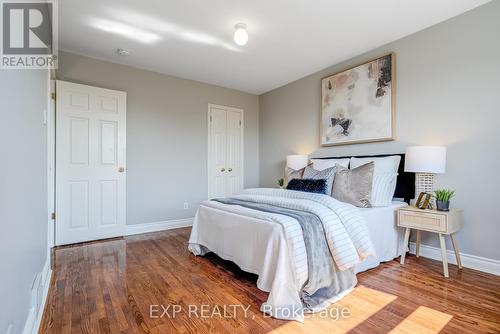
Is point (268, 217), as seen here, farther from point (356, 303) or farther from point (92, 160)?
point (92, 160)

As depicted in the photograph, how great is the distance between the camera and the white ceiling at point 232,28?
8.08 ft

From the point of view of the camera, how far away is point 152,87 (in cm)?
409

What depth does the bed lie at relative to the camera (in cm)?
176

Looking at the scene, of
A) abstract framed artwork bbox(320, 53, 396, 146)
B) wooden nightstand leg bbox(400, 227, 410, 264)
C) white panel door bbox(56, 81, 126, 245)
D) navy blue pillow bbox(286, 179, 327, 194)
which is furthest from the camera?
white panel door bbox(56, 81, 126, 245)

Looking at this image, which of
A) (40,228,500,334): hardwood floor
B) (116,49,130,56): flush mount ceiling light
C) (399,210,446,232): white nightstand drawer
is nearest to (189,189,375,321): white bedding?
(40,228,500,334): hardwood floor

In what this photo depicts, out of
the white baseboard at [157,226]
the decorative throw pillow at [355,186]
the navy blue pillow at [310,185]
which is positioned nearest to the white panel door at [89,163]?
the white baseboard at [157,226]

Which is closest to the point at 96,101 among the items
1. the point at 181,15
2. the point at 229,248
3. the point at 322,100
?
the point at 181,15

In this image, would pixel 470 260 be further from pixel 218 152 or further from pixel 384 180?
pixel 218 152

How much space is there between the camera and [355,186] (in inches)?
110

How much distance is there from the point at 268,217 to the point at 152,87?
3152mm

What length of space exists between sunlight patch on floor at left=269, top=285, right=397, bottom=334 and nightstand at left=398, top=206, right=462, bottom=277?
2.74 feet

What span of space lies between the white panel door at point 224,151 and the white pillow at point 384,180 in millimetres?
2681

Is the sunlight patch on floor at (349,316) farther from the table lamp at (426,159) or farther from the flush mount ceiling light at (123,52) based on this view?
the flush mount ceiling light at (123,52)

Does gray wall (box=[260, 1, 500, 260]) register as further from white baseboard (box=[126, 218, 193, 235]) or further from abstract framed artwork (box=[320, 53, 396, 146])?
white baseboard (box=[126, 218, 193, 235])
